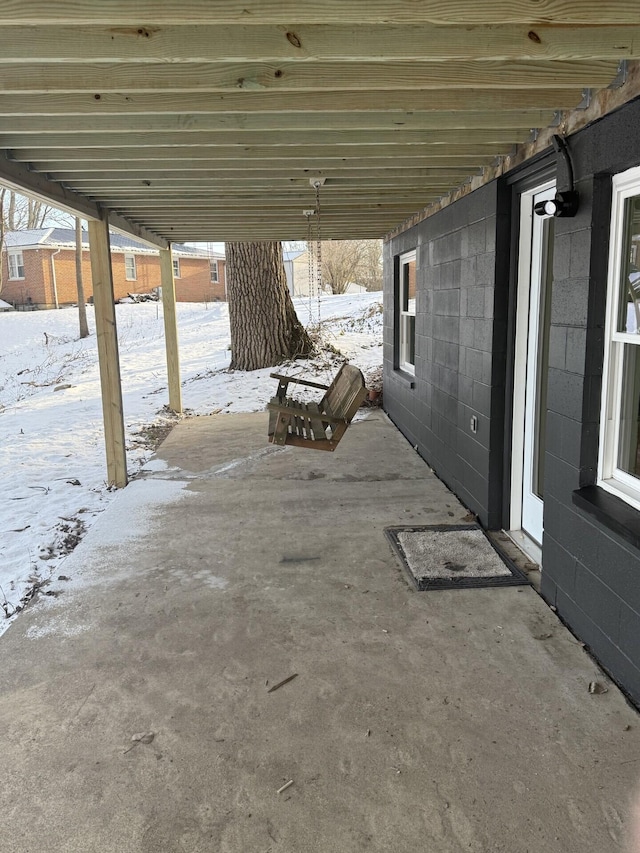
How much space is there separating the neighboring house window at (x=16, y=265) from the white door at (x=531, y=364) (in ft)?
82.2

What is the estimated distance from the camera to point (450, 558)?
3.74m

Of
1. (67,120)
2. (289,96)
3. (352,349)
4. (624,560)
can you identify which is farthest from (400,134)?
(352,349)

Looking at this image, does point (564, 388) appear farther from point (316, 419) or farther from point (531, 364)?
point (316, 419)

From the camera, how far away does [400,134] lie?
11.0ft

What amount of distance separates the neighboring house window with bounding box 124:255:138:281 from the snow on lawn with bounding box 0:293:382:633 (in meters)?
4.31

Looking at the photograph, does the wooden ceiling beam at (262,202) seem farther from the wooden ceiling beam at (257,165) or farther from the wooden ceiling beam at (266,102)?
the wooden ceiling beam at (266,102)

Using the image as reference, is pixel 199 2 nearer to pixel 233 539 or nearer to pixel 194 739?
pixel 194 739

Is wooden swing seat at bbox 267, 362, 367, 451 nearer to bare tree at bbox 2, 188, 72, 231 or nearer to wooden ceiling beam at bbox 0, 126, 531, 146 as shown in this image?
wooden ceiling beam at bbox 0, 126, 531, 146

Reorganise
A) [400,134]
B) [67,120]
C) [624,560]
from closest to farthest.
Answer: [624,560]
[67,120]
[400,134]

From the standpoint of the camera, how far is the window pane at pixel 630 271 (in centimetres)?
251

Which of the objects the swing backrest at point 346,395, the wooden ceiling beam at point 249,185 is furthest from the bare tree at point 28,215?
the swing backrest at point 346,395

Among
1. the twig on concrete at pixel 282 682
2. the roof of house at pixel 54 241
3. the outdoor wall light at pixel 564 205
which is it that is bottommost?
the twig on concrete at pixel 282 682

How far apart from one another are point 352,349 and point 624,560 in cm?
1040

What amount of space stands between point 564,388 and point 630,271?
2.10 feet
